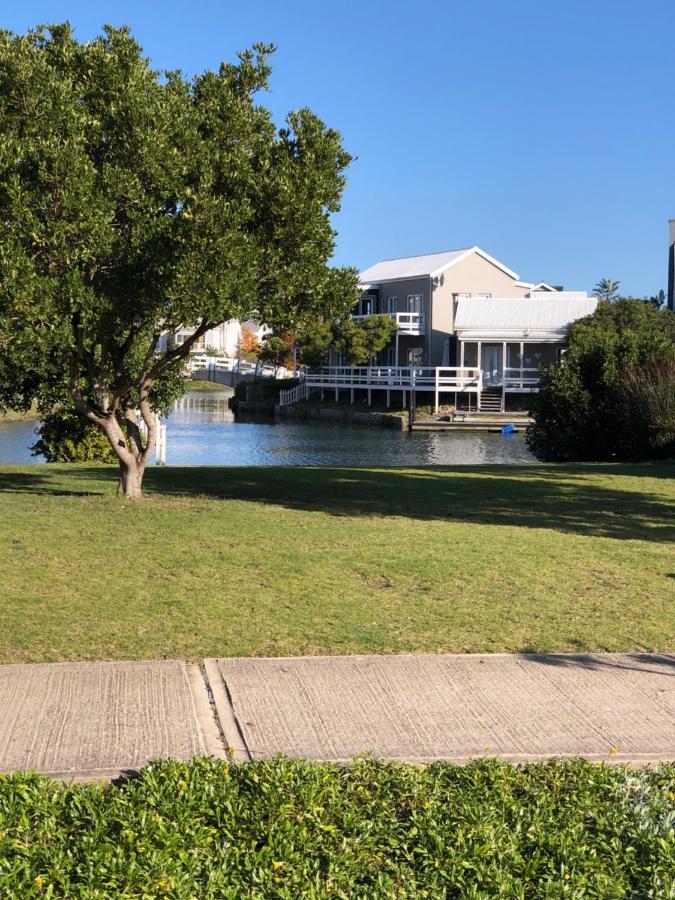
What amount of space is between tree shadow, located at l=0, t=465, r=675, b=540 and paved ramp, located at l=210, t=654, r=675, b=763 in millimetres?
5801

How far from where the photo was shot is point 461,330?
2381 inches

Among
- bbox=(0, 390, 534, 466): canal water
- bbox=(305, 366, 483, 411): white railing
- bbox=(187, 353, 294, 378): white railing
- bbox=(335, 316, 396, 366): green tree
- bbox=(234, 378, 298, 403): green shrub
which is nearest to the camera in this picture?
bbox=(0, 390, 534, 466): canal water

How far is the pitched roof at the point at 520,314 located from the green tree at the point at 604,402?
29.3 meters

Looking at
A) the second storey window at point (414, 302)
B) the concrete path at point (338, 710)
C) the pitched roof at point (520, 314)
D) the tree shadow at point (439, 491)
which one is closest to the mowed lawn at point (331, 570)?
the tree shadow at point (439, 491)

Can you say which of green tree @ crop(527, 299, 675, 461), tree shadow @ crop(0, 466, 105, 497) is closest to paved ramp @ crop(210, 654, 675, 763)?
tree shadow @ crop(0, 466, 105, 497)

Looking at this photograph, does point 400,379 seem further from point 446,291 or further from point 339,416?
point 446,291

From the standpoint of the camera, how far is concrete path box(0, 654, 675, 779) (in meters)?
5.39

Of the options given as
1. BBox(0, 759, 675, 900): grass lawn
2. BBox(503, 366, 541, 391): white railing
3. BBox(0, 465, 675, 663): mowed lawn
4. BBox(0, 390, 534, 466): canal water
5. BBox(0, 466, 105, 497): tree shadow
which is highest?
BBox(503, 366, 541, 391): white railing

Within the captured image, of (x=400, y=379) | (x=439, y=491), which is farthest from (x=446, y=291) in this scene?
(x=439, y=491)

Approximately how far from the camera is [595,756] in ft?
17.7

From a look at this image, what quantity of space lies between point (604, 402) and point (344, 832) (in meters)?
25.5

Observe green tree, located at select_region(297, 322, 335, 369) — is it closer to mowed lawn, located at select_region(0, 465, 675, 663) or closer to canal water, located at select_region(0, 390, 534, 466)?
canal water, located at select_region(0, 390, 534, 466)

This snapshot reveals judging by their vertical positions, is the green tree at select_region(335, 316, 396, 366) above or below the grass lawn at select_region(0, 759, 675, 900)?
above

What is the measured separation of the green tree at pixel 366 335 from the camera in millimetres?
64500
